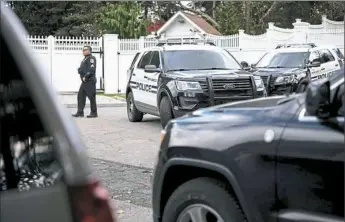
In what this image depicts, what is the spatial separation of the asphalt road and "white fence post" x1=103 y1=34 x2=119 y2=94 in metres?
8.74

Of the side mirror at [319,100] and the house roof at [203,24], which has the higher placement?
the house roof at [203,24]

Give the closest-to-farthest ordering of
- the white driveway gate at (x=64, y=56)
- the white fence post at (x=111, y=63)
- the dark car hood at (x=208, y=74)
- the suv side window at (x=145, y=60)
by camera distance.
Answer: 1. the dark car hood at (x=208, y=74)
2. the suv side window at (x=145, y=60)
3. the white fence post at (x=111, y=63)
4. the white driveway gate at (x=64, y=56)

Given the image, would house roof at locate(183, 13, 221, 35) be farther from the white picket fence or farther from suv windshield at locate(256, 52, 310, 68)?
suv windshield at locate(256, 52, 310, 68)

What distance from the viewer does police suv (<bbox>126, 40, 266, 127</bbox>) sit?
37.3 ft

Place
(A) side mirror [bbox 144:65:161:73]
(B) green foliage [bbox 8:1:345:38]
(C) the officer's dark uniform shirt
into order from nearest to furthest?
(A) side mirror [bbox 144:65:161:73], (C) the officer's dark uniform shirt, (B) green foliage [bbox 8:1:345:38]

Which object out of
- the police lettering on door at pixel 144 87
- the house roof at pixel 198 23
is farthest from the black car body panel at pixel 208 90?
Result: the house roof at pixel 198 23

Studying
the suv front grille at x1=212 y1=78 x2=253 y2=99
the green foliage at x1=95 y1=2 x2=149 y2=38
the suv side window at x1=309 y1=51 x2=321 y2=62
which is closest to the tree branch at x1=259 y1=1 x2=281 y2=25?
the green foliage at x1=95 y1=2 x2=149 y2=38

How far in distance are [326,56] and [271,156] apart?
14.7 m

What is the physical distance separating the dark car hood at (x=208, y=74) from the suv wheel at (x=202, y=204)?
711cm

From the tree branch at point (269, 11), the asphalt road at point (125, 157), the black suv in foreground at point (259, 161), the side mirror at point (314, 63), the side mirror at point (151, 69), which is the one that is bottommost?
the asphalt road at point (125, 157)

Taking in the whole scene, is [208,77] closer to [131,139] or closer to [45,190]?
[131,139]

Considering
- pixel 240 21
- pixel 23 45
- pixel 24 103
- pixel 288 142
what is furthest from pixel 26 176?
pixel 240 21

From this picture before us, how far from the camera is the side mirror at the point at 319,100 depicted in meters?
3.45

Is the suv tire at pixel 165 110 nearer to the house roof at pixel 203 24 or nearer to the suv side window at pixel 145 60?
the suv side window at pixel 145 60
